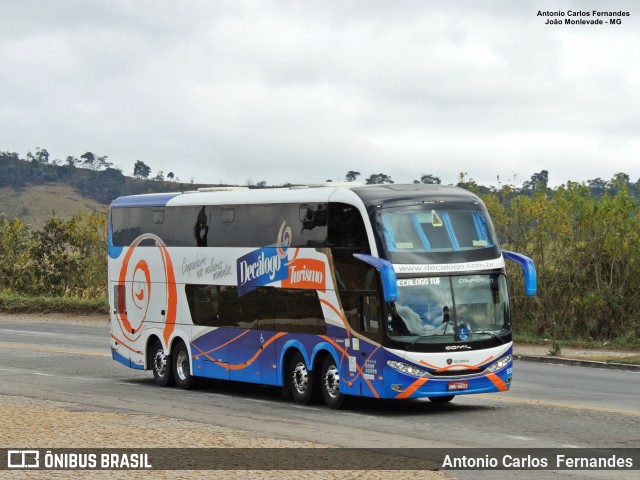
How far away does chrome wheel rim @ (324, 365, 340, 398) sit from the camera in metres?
21.1

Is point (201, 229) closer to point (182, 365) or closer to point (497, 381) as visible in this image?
point (182, 365)

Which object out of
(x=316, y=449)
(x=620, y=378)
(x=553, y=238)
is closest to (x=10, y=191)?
(x=553, y=238)

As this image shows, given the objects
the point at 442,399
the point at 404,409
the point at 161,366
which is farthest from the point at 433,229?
the point at 161,366

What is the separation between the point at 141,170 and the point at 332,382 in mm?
141034

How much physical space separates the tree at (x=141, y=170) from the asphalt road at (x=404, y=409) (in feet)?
422

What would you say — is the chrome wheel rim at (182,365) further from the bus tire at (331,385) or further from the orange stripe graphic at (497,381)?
the orange stripe graphic at (497,381)

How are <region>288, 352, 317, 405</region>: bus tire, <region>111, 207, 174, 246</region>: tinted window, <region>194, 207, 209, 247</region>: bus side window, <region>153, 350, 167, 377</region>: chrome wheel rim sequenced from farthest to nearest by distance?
1. <region>153, 350, 167, 377</region>: chrome wheel rim
2. <region>111, 207, 174, 246</region>: tinted window
3. <region>194, 207, 209, 247</region>: bus side window
4. <region>288, 352, 317, 405</region>: bus tire

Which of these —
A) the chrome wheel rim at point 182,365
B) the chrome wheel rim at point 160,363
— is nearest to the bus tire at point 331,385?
the chrome wheel rim at point 182,365

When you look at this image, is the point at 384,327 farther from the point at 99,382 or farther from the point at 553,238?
the point at 553,238

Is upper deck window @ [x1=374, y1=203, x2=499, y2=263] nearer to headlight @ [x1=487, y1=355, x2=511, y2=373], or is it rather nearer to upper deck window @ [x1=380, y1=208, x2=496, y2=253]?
upper deck window @ [x1=380, y1=208, x2=496, y2=253]

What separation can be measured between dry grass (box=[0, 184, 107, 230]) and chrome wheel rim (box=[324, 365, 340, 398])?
108m

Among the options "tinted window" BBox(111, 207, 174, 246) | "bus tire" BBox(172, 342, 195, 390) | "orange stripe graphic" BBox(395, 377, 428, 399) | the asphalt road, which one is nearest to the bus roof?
"tinted window" BBox(111, 207, 174, 246)

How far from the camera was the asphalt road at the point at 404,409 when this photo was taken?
1670cm

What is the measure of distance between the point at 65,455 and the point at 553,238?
88.4 feet
